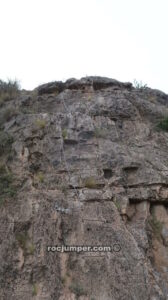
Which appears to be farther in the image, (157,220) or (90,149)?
(90,149)

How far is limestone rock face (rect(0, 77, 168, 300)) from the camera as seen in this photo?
18.7 feet

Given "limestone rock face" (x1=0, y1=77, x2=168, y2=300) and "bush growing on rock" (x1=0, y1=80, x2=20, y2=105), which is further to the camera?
"bush growing on rock" (x1=0, y1=80, x2=20, y2=105)

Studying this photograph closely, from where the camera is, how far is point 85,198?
22.2 ft

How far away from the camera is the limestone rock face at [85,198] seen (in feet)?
18.7

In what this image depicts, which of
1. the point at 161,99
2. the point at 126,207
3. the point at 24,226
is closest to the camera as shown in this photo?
the point at 24,226

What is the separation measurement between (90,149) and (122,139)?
95 centimetres

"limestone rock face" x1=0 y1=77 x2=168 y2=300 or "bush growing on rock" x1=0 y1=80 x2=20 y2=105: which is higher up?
"bush growing on rock" x1=0 y1=80 x2=20 y2=105

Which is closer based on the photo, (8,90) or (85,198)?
(85,198)

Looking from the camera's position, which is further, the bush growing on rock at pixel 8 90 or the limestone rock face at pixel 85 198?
the bush growing on rock at pixel 8 90

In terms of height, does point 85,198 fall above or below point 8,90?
below

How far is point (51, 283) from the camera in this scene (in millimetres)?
5633

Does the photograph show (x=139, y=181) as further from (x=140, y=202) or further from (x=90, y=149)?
(x=90, y=149)

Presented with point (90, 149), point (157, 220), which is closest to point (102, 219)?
A: point (157, 220)

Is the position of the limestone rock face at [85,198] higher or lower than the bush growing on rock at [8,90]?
lower
